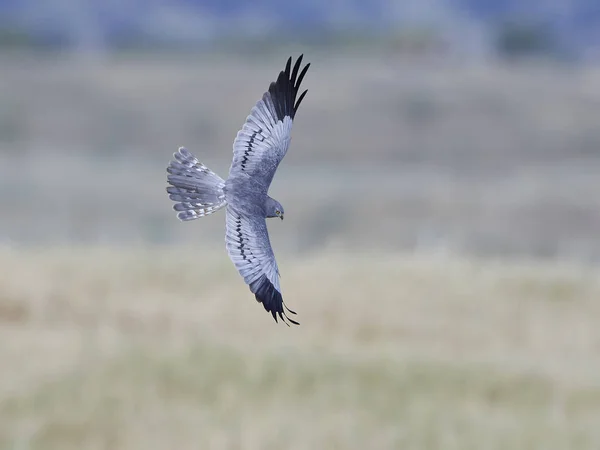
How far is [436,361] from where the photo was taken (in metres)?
17.4

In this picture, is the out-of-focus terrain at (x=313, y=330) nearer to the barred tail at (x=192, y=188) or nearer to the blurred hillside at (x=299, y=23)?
the barred tail at (x=192, y=188)

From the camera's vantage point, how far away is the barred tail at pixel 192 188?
518 centimetres

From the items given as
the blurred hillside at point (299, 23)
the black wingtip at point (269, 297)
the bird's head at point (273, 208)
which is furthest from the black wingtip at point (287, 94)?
→ the blurred hillside at point (299, 23)

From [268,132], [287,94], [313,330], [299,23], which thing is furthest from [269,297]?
[299,23]

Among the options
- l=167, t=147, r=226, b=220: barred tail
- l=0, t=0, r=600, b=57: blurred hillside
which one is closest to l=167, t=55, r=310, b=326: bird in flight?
l=167, t=147, r=226, b=220: barred tail

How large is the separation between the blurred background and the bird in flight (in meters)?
9.11

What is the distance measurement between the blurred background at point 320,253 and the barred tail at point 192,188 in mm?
9082

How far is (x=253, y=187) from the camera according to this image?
5.00 meters

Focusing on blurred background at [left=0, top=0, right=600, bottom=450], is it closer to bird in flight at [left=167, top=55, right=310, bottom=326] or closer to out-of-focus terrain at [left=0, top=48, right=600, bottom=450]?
out-of-focus terrain at [left=0, top=48, right=600, bottom=450]

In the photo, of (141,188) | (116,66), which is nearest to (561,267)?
(141,188)

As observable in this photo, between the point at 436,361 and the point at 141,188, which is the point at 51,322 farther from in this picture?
the point at 141,188

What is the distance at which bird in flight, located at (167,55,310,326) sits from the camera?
4.90 m

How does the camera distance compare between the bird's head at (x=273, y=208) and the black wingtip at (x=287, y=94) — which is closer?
the bird's head at (x=273, y=208)

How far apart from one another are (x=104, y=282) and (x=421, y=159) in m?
39.1
